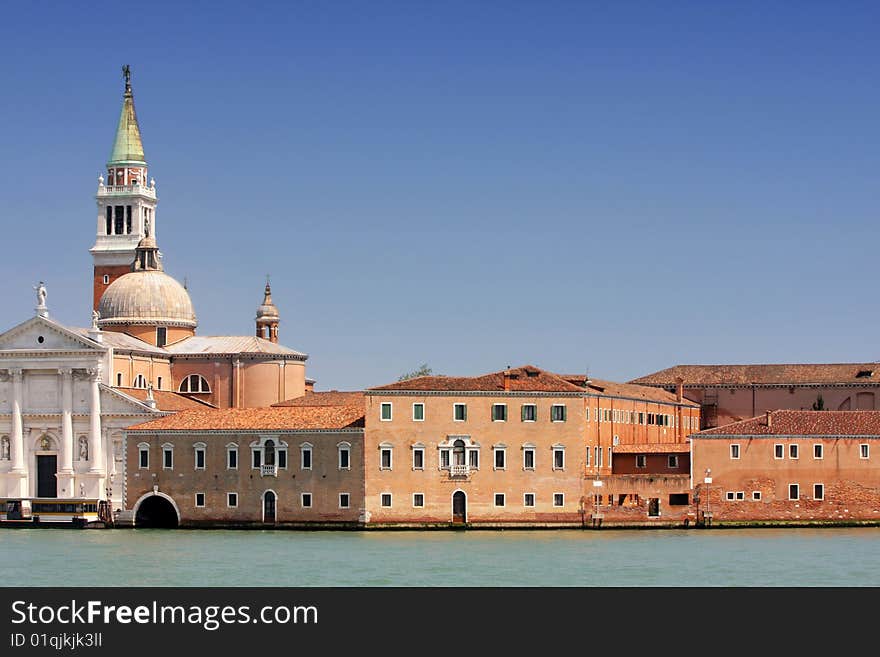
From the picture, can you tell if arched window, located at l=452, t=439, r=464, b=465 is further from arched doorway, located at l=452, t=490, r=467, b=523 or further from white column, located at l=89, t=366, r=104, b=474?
white column, located at l=89, t=366, r=104, b=474

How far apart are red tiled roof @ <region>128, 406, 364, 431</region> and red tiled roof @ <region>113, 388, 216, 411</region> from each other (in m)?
4.51

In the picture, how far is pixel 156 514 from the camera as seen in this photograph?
6144cm

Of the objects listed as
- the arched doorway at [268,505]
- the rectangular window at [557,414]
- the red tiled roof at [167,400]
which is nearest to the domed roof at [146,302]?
the red tiled roof at [167,400]

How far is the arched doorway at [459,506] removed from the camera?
57156 millimetres

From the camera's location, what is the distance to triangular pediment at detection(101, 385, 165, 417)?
65.2 meters

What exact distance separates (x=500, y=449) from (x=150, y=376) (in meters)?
17.9

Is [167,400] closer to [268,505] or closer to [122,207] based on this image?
[268,505]

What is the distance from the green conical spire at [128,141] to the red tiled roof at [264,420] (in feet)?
74.4

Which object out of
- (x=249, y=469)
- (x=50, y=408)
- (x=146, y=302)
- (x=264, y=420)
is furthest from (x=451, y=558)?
(x=146, y=302)

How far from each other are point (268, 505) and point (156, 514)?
14.2 ft
